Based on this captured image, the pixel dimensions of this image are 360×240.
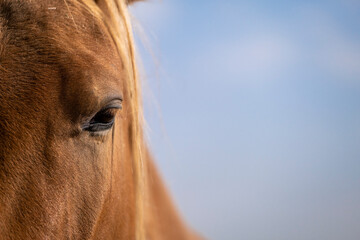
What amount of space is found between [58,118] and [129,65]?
0.43 metres

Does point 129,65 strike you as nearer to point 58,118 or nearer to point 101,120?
point 101,120

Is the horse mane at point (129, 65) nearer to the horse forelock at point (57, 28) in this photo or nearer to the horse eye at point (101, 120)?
the horse forelock at point (57, 28)

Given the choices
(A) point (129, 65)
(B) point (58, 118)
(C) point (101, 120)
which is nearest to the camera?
(B) point (58, 118)

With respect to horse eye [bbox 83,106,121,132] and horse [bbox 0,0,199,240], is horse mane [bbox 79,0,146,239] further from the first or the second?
horse eye [bbox 83,106,121,132]

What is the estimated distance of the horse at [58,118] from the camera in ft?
3.47

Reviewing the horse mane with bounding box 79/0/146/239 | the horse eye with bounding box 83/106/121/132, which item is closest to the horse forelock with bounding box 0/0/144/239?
the horse mane with bounding box 79/0/146/239

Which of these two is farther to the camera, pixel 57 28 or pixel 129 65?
pixel 129 65

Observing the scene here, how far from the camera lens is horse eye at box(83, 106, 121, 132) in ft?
4.00

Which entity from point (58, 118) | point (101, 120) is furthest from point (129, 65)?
point (58, 118)

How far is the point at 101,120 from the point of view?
1.25 meters

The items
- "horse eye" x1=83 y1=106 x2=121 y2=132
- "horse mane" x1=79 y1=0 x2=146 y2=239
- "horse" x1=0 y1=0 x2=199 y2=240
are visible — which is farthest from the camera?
"horse mane" x1=79 y1=0 x2=146 y2=239

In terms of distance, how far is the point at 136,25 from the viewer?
67.2 inches

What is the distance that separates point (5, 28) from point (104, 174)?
0.51m

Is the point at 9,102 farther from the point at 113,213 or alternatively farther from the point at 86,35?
the point at 113,213
